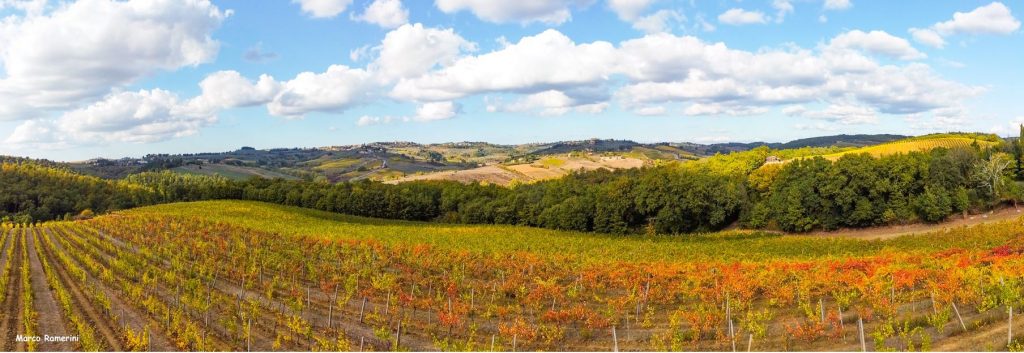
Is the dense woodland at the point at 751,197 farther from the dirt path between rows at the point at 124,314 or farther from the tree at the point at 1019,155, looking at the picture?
the dirt path between rows at the point at 124,314

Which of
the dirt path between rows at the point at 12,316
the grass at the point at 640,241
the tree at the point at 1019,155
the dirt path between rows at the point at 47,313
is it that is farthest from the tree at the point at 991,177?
the dirt path between rows at the point at 12,316

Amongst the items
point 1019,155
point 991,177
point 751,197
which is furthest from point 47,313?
point 1019,155

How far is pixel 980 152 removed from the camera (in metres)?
78.3

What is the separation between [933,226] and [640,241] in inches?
1369

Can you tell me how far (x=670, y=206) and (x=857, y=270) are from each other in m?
40.8

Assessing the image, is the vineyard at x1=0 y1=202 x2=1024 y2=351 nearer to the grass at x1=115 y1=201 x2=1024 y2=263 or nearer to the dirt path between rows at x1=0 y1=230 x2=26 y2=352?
the dirt path between rows at x1=0 y1=230 x2=26 y2=352

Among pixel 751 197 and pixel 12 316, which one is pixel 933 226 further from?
pixel 12 316

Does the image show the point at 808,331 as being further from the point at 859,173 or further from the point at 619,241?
the point at 859,173

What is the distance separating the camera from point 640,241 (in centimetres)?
7100

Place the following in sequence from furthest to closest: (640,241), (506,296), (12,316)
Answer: (640,241) → (506,296) → (12,316)

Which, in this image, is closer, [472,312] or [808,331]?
[808,331]

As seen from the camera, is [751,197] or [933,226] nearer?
[933,226]

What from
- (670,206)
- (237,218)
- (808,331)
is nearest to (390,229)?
(237,218)

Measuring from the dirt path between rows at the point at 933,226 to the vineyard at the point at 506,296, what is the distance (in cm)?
575
